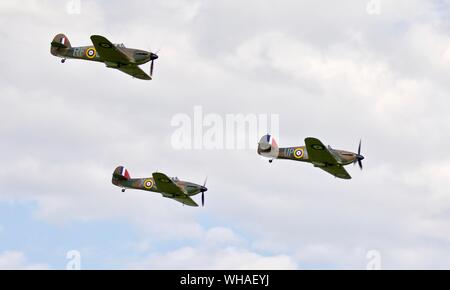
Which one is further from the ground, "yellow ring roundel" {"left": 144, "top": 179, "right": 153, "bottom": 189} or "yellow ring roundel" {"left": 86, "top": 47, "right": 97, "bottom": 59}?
"yellow ring roundel" {"left": 86, "top": 47, "right": 97, "bottom": 59}

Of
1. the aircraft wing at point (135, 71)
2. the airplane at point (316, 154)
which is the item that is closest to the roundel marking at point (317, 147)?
the airplane at point (316, 154)

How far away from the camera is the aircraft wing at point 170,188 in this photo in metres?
80.8

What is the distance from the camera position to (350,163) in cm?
8194

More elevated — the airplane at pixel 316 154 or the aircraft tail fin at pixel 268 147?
the aircraft tail fin at pixel 268 147

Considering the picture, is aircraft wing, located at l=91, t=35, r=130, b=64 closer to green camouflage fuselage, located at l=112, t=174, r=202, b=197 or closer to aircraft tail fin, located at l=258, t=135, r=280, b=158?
green camouflage fuselage, located at l=112, t=174, r=202, b=197

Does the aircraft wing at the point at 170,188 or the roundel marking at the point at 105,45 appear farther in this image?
the aircraft wing at the point at 170,188

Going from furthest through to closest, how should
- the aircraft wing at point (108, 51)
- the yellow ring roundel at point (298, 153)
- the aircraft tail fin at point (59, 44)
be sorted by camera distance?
1. the aircraft tail fin at point (59, 44)
2. the yellow ring roundel at point (298, 153)
3. the aircraft wing at point (108, 51)

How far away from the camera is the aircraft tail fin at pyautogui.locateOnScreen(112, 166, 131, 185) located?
88438 millimetres

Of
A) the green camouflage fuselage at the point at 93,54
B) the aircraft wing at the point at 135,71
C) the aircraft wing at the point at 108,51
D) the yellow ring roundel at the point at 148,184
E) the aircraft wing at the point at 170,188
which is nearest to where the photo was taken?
the aircraft wing at the point at 108,51

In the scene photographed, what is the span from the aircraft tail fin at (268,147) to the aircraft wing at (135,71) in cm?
1118

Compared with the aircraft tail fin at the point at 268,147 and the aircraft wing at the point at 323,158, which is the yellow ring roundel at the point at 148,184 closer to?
the aircraft tail fin at the point at 268,147

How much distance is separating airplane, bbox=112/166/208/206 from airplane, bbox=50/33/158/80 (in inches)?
357

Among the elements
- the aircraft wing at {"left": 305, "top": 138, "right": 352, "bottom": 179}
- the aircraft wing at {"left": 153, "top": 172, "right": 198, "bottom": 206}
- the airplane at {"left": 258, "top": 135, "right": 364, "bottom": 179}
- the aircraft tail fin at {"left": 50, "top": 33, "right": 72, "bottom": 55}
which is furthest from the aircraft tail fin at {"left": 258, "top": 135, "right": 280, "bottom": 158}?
the aircraft tail fin at {"left": 50, "top": 33, "right": 72, "bottom": 55}
